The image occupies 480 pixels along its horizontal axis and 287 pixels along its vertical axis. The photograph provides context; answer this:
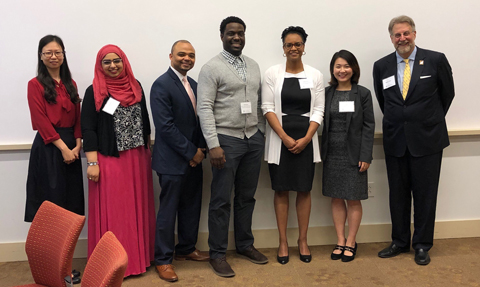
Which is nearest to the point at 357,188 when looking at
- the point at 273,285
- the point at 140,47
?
the point at 273,285

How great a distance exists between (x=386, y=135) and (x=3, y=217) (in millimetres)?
3102

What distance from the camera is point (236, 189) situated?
9.95 ft

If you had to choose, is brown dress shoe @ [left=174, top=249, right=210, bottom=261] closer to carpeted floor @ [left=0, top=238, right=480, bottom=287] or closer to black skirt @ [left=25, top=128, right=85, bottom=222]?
carpeted floor @ [left=0, top=238, right=480, bottom=287]

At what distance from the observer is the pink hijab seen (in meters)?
2.66

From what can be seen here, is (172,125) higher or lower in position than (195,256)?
higher

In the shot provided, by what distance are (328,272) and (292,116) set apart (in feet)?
3.81

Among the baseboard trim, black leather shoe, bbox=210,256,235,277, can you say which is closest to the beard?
the baseboard trim

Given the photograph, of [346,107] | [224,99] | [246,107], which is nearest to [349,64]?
[346,107]

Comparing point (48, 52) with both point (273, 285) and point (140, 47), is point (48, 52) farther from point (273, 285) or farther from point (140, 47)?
point (273, 285)

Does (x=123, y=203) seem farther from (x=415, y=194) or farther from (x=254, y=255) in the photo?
(x=415, y=194)

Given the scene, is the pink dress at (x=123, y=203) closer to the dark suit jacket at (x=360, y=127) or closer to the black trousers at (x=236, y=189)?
the black trousers at (x=236, y=189)

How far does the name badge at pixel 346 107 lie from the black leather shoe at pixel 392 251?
1150 mm

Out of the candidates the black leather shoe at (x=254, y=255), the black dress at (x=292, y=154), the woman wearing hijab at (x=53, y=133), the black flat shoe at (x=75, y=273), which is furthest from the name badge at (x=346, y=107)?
the black flat shoe at (x=75, y=273)

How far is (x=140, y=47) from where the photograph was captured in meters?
3.15
